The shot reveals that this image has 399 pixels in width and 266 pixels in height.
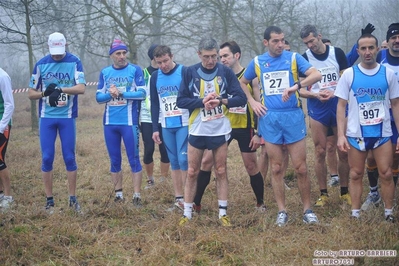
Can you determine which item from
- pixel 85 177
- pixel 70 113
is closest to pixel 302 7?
pixel 85 177

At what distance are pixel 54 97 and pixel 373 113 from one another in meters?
3.92

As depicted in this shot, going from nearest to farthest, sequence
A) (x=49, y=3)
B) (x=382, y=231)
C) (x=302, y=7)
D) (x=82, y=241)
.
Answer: (x=382, y=231) → (x=82, y=241) → (x=49, y=3) → (x=302, y=7)

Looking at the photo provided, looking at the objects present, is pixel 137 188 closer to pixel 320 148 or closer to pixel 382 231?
pixel 320 148

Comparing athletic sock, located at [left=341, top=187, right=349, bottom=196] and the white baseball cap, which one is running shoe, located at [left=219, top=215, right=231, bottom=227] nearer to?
athletic sock, located at [left=341, top=187, right=349, bottom=196]

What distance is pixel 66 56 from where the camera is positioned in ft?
21.4

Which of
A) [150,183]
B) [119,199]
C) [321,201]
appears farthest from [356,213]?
[150,183]

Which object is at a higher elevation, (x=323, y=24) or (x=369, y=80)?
(x=323, y=24)

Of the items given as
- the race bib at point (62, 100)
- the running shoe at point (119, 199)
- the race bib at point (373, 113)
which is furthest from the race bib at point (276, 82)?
the race bib at point (62, 100)

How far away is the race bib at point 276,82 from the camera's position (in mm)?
5500

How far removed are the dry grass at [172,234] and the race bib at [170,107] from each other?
4.28ft

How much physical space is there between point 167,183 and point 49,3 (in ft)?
33.4

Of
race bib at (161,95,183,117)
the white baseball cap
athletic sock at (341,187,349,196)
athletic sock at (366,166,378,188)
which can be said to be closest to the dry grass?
athletic sock at (341,187,349,196)

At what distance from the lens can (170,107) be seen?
6387 millimetres

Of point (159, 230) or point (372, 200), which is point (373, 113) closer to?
point (372, 200)
